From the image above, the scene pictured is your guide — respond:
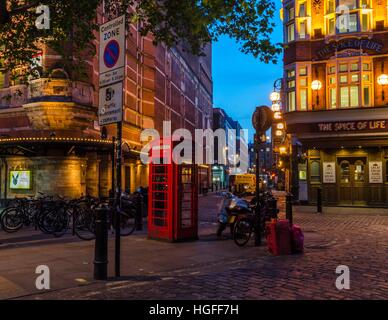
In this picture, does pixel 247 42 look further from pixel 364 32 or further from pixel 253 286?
pixel 364 32

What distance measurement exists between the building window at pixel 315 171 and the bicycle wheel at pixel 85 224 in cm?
1485

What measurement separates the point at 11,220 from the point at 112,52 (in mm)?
8210

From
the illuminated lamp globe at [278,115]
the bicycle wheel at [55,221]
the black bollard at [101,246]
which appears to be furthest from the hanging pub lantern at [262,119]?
the illuminated lamp globe at [278,115]

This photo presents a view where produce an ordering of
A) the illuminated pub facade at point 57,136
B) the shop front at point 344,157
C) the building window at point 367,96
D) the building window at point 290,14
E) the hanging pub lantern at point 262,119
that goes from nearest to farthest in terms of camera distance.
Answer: the hanging pub lantern at point 262,119
the illuminated pub facade at point 57,136
the shop front at point 344,157
the building window at point 367,96
the building window at point 290,14

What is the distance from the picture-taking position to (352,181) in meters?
23.0

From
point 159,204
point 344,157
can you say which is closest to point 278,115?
point 344,157

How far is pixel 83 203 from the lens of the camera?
13188 mm

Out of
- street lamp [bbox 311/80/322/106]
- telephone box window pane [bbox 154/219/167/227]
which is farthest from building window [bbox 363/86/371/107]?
telephone box window pane [bbox 154/219/167/227]

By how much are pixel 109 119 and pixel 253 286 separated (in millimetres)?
3592

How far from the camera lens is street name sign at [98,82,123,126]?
23.1 ft

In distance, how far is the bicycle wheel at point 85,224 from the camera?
12091 millimetres

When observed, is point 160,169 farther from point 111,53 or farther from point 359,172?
point 359,172

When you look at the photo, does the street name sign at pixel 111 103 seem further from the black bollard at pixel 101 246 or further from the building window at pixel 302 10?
the building window at pixel 302 10
